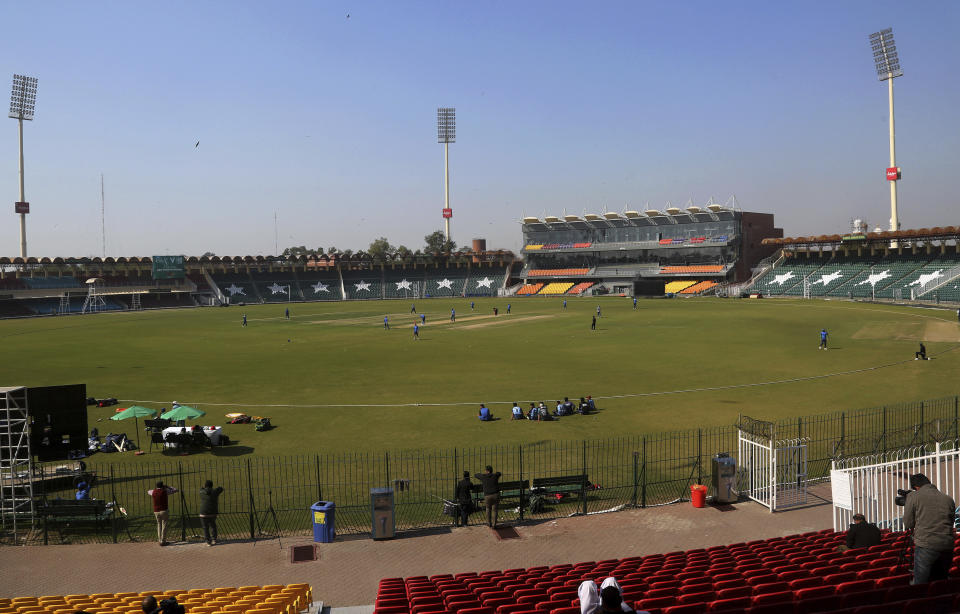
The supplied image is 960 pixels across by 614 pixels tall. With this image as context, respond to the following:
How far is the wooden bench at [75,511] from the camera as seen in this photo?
1593 centimetres

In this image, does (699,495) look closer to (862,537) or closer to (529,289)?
(862,537)

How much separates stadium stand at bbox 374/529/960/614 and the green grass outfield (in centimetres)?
1226

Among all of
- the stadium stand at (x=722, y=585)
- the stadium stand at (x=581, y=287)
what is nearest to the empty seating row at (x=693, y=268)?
the stadium stand at (x=581, y=287)

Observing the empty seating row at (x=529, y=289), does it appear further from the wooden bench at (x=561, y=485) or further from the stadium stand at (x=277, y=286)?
the wooden bench at (x=561, y=485)

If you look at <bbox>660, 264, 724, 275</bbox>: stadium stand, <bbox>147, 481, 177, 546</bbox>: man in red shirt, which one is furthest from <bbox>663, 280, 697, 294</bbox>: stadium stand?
A: <bbox>147, 481, 177, 546</bbox>: man in red shirt

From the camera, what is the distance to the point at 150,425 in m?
24.9

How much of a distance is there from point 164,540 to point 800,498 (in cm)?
1558

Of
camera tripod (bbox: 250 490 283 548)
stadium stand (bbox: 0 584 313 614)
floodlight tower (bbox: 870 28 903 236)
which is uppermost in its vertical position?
floodlight tower (bbox: 870 28 903 236)

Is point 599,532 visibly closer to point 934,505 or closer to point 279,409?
point 934,505

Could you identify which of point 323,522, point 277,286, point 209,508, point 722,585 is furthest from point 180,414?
point 277,286

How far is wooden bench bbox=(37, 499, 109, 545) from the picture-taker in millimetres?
15930

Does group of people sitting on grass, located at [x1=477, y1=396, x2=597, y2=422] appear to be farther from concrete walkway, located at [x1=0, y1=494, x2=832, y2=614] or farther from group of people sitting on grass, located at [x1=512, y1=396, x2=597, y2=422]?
concrete walkway, located at [x1=0, y1=494, x2=832, y2=614]

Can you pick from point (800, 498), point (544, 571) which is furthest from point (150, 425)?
point (800, 498)

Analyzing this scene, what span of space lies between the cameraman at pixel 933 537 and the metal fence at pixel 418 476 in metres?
7.66
